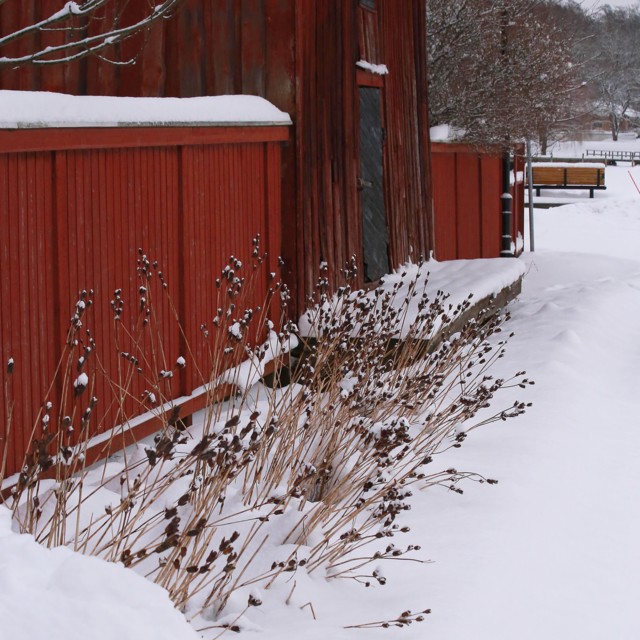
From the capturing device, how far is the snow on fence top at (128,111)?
4648mm

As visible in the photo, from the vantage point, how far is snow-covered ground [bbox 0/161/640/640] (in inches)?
98.4

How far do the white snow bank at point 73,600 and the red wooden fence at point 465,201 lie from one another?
1044cm

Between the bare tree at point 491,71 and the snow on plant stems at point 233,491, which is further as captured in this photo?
the bare tree at point 491,71

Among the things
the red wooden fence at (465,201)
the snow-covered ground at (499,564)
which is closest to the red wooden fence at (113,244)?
the snow-covered ground at (499,564)

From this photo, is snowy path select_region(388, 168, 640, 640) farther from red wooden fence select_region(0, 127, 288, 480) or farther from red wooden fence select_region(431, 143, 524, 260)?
red wooden fence select_region(431, 143, 524, 260)

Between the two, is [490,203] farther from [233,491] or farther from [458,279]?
[233,491]

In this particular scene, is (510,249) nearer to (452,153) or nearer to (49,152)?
(452,153)

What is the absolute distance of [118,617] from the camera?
2.44m

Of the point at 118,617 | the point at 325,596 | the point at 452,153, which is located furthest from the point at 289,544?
the point at 452,153

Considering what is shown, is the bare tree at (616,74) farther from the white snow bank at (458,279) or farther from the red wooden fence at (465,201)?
the white snow bank at (458,279)

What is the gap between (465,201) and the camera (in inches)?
569

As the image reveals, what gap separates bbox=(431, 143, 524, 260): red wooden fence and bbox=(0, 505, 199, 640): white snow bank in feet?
34.3

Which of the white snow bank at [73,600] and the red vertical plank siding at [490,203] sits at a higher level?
the red vertical plank siding at [490,203]

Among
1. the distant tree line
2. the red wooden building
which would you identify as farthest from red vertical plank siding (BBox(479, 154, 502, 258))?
the red wooden building
